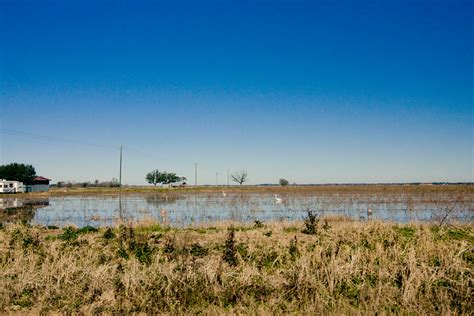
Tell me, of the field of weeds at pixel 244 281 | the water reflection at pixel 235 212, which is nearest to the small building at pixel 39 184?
the water reflection at pixel 235 212

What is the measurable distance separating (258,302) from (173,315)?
1831mm

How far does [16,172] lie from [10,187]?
7.83m

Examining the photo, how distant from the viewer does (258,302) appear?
303 inches

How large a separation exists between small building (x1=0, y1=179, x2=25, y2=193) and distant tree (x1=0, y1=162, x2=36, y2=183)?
578cm

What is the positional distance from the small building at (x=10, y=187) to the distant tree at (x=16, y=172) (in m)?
5.78

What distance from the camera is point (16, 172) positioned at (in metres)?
81.8

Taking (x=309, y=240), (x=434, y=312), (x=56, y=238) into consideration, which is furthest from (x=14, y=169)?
(x=434, y=312)

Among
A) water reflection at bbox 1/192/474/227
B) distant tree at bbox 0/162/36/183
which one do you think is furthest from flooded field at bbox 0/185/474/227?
distant tree at bbox 0/162/36/183

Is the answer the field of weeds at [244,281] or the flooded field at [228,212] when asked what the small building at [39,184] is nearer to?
the flooded field at [228,212]

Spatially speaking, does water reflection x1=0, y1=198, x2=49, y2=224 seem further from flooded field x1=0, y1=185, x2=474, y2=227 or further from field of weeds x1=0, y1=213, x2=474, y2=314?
field of weeds x1=0, y1=213, x2=474, y2=314

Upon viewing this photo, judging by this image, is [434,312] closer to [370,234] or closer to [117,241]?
[370,234]

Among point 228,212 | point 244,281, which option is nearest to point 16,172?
point 228,212

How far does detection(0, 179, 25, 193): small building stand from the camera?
7257 centimetres

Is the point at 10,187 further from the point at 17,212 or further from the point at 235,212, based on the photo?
the point at 235,212
